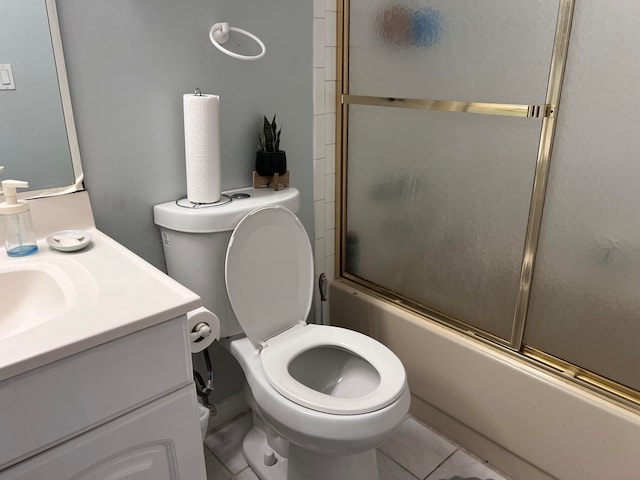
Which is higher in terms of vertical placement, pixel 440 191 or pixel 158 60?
pixel 158 60

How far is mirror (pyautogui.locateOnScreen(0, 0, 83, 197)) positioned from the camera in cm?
111

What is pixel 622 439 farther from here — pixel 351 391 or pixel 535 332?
pixel 351 391

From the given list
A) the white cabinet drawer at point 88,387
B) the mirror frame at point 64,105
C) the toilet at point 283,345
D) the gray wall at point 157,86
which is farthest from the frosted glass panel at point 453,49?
the white cabinet drawer at point 88,387

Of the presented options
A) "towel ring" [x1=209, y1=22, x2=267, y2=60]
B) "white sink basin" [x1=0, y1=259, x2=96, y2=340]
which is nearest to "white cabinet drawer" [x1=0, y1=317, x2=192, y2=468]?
"white sink basin" [x1=0, y1=259, x2=96, y2=340]

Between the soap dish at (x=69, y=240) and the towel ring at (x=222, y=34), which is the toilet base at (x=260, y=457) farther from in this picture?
the towel ring at (x=222, y=34)

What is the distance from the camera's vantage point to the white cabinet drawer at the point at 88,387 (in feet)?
2.49

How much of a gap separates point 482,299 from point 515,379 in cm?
25

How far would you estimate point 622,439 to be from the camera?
4.08 feet

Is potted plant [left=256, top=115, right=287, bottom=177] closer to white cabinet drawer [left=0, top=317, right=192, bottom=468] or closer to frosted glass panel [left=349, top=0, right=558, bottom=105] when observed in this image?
frosted glass panel [left=349, top=0, right=558, bottom=105]

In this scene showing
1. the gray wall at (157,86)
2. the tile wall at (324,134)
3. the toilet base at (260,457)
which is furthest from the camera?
the tile wall at (324,134)

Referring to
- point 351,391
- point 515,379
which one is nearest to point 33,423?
point 351,391

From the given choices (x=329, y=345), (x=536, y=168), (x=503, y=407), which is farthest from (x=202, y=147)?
(x=503, y=407)

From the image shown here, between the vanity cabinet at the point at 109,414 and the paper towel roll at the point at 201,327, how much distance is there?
0.25 feet

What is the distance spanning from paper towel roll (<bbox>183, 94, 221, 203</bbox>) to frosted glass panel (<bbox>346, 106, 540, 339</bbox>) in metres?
0.62
